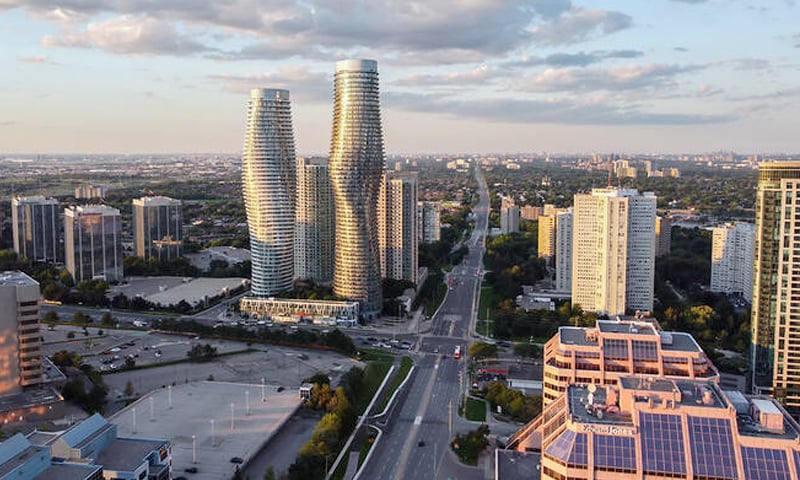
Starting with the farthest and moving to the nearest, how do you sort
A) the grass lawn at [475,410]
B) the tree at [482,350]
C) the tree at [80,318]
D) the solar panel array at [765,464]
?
the tree at [80,318] < the tree at [482,350] < the grass lawn at [475,410] < the solar panel array at [765,464]

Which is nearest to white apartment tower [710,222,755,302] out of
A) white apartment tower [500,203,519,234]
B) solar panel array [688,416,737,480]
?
white apartment tower [500,203,519,234]

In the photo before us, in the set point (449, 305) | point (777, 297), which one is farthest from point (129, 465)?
point (449, 305)

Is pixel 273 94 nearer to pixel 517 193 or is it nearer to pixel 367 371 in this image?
pixel 367 371

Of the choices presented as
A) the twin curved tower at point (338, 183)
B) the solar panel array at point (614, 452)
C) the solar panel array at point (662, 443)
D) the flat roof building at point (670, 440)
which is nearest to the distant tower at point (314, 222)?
the twin curved tower at point (338, 183)

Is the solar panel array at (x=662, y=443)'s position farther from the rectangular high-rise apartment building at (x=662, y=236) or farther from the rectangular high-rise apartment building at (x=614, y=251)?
the rectangular high-rise apartment building at (x=662, y=236)

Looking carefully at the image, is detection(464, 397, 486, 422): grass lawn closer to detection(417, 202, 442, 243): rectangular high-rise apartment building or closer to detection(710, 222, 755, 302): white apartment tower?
detection(710, 222, 755, 302): white apartment tower
